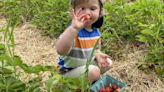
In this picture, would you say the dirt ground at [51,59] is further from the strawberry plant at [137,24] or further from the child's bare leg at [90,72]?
the child's bare leg at [90,72]

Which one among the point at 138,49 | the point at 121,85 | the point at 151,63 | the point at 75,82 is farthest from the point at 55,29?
the point at 75,82

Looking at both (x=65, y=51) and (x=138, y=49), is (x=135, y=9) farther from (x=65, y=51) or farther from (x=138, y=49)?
(x=65, y=51)

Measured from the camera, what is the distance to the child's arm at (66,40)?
219 centimetres

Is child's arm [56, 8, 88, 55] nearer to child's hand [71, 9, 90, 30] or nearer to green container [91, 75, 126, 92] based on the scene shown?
child's hand [71, 9, 90, 30]

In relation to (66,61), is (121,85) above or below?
below

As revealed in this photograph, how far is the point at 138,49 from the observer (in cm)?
339

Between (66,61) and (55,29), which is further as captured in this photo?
(55,29)

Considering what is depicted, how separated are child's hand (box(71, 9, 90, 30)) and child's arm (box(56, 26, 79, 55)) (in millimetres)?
25

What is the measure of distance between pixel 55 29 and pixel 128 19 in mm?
745

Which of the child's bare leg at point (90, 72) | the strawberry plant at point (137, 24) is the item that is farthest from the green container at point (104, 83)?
the strawberry plant at point (137, 24)

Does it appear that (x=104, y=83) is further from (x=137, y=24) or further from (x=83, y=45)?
(x=137, y=24)

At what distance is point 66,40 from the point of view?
224 centimetres

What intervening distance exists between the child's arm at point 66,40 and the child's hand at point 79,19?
3 cm

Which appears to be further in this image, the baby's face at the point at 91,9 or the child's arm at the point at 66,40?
the baby's face at the point at 91,9
